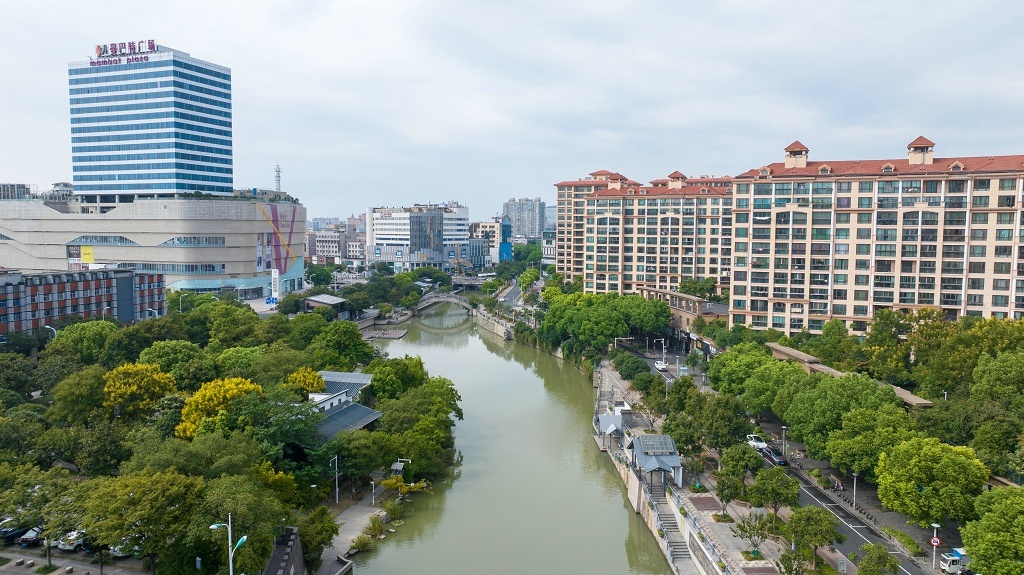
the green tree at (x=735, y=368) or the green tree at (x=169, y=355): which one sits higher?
the green tree at (x=169, y=355)

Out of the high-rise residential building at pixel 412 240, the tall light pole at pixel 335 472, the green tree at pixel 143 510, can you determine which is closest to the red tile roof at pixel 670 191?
the tall light pole at pixel 335 472

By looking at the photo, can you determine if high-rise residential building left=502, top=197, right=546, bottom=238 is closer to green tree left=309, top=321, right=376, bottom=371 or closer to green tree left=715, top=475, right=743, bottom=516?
green tree left=309, top=321, right=376, bottom=371

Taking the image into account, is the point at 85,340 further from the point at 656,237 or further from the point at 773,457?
the point at 656,237

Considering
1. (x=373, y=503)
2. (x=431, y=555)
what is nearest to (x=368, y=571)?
(x=431, y=555)

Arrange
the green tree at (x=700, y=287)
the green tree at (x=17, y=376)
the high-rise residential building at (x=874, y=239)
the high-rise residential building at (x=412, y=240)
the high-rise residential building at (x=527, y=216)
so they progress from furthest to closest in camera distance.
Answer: the high-rise residential building at (x=527, y=216) < the high-rise residential building at (x=412, y=240) < the green tree at (x=700, y=287) < the high-rise residential building at (x=874, y=239) < the green tree at (x=17, y=376)

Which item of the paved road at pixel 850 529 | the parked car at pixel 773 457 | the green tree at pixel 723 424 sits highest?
the green tree at pixel 723 424

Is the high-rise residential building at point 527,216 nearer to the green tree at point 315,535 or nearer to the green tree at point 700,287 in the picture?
the green tree at point 700,287
